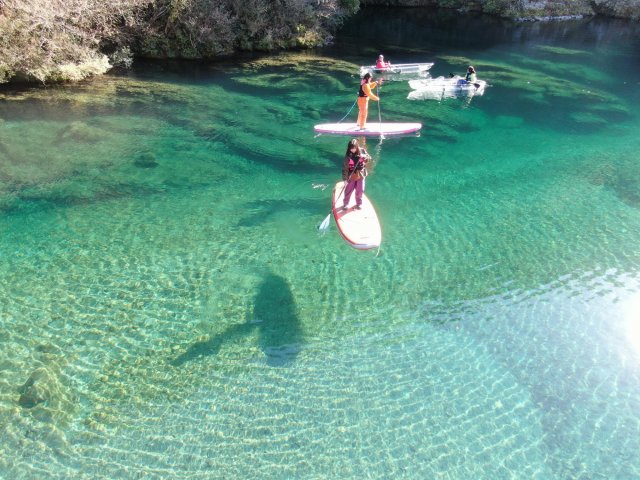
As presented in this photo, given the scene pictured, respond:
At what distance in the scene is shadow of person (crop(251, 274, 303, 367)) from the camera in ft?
35.3

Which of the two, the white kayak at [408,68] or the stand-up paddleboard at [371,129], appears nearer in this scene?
the stand-up paddleboard at [371,129]

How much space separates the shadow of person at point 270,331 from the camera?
419 inches

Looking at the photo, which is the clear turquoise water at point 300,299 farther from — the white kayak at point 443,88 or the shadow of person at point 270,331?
the white kayak at point 443,88

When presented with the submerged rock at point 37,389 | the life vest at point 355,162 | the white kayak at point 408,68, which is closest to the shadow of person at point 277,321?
the life vest at point 355,162

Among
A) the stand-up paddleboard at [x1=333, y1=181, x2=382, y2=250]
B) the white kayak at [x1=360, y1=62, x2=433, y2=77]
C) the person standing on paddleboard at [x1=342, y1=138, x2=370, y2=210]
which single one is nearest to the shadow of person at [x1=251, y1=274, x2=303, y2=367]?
the stand-up paddleboard at [x1=333, y1=181, x2=382, y2=250]

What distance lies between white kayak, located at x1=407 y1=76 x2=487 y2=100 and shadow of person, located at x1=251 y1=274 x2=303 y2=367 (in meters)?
18.3

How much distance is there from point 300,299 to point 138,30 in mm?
24885

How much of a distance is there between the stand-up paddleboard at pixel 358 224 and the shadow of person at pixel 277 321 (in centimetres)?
237

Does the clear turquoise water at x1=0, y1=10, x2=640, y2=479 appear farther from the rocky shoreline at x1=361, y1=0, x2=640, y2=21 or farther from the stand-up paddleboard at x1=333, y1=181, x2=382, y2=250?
the rocky shoreline at x1=361, y1=0, x2=640, y2=21

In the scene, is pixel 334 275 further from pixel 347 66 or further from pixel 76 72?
pixel 347 66

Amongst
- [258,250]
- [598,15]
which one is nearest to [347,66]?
[258,250]

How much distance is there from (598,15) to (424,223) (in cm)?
4987

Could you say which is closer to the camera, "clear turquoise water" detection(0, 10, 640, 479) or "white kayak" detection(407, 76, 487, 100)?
"clear turquoise water" detection(0, 10, 640, 479)

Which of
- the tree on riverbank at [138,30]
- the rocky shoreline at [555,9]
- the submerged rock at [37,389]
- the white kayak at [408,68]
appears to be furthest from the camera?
the rocky shoreline at [555,9]
